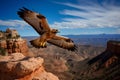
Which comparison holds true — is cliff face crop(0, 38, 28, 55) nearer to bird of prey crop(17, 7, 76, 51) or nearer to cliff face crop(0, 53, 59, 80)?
cliff face crop(0, 53, 59, 80)

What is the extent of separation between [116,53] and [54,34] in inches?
4140

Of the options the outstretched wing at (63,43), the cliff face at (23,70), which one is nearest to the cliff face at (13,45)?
the cliff face at (23,70)

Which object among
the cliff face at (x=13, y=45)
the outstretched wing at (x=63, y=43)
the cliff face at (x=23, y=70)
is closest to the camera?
the outstretched wing at (x=63, y=43)

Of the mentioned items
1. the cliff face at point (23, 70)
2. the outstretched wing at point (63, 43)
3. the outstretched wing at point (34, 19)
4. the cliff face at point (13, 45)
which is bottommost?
the cliff face at point (13, 45)

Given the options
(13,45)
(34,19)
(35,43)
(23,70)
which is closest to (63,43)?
(35,43)

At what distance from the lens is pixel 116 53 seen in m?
115

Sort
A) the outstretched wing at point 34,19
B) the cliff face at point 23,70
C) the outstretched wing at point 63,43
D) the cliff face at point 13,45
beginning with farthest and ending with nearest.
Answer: the cliff face at point 13,45 < the cliff face at point 23,70 < the outstretched wing at point 63,43 < the outstretched wing at point 34,19

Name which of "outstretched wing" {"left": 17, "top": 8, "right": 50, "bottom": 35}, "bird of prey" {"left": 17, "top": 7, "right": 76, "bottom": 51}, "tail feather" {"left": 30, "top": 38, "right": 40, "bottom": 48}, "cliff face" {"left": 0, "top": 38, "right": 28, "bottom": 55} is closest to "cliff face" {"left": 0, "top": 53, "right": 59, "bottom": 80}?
"bird of prey" {"left": 17, "top": 7, "right": 76, "bottom": 51}

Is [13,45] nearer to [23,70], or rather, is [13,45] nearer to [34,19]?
[23,70]

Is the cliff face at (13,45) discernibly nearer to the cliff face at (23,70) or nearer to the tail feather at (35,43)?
the cliff face at (23,70)

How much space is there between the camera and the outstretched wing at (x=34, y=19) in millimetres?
12094

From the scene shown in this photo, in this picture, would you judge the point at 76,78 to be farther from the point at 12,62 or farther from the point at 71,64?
the point at 12,62

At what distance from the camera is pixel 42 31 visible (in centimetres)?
1316

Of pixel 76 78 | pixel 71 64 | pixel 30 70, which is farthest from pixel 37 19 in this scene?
pixel 71 64
